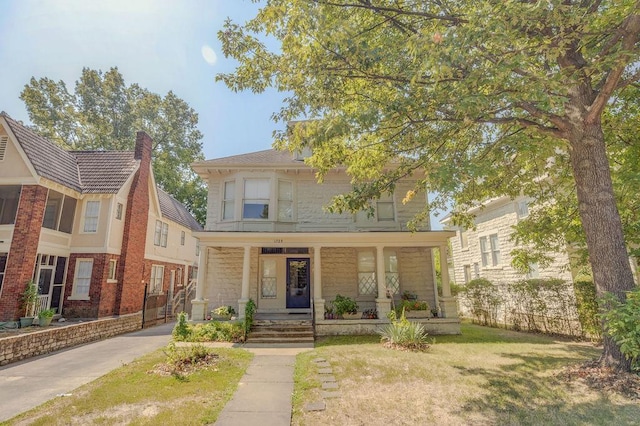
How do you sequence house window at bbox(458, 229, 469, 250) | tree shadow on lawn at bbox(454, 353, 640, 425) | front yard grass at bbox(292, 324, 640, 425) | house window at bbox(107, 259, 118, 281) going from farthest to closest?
house window at bbox(458, 229, 469, 250) < house window at bbox(107, 259, 118, 281) < front yard grass at bbox(292, 324, 640, 425) < tree shadow on lawn at bbox(454, 353, 640, 425)

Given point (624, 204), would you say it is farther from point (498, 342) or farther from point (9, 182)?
point (9, 182)

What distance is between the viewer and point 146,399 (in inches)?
218

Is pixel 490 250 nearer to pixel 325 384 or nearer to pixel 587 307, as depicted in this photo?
pixel 587 307

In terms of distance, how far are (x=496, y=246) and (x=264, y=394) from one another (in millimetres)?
15453

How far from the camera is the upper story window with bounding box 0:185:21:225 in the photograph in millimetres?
13625

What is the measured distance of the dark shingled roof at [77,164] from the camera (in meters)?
13.1

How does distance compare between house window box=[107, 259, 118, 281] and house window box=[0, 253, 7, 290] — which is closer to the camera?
house window box=[0, 253, 7, 290]

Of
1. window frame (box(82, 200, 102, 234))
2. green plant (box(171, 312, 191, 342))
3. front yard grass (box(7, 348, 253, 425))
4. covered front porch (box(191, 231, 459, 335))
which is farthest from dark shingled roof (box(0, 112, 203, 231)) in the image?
front yard grass (box(7, 348, 253, 425))

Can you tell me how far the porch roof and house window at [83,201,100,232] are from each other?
22.1 ft

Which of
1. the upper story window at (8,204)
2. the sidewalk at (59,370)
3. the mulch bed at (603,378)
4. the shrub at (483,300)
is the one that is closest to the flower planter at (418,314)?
the shrub at (483,300)

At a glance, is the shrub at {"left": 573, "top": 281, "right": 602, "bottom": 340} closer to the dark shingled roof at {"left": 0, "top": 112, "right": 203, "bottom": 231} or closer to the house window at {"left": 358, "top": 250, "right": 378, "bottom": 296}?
the house window at {"left": 358, "top": 250, "right": 378, "bottom": 296}

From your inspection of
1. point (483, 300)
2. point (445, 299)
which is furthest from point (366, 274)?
point (483, 300)

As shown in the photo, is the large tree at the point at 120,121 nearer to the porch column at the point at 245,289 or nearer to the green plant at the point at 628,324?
the porch column at the point at 245,289

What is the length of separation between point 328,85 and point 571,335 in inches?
456
